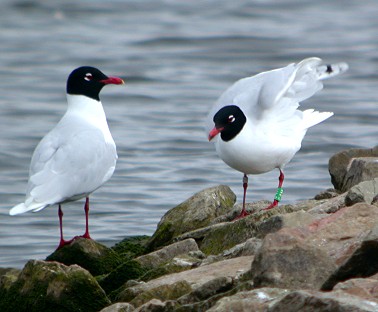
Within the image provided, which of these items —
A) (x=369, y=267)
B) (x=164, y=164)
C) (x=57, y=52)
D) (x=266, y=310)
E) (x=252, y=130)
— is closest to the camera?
(x=266, y=310)

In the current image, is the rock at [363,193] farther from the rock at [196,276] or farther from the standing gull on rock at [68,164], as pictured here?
the standing gull on rock at [68,164]

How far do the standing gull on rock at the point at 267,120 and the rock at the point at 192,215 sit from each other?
0.76 feet

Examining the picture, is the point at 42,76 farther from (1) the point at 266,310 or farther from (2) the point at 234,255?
(1) the point at 266,310

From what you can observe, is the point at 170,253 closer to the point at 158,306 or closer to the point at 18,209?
the point at 18,209

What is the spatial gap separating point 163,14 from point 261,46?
3593 millimetres

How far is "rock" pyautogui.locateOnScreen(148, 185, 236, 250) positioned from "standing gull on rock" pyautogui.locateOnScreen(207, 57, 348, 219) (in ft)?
0.76

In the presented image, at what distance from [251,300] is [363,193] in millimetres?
2267

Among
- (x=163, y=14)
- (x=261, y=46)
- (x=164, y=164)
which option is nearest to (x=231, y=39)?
(x=261, y=46)

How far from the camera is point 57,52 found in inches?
843

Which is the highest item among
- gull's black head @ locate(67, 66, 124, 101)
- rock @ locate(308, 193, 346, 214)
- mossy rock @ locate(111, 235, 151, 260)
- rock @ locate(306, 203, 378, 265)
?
gull's black head @ locate(67, 66, 124, 101)

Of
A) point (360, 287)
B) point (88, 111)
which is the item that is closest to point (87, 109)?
point (88, 111)

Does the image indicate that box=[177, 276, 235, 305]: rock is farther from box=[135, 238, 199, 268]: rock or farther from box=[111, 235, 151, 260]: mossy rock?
box=[111, 235, 151, 260]: mossy rock

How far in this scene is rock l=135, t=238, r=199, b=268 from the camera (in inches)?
305

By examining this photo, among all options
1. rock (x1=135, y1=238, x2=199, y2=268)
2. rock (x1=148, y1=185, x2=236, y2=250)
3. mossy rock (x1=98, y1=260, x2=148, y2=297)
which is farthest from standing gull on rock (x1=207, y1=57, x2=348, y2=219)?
mossy rock (x1=98, y1=260, x2=148, y2=297)
